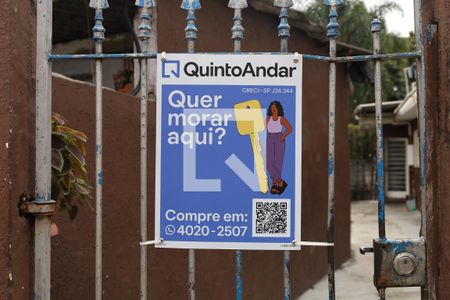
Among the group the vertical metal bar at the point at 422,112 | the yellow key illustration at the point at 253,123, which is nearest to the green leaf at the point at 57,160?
the yellow key illustration at the point at 253,123

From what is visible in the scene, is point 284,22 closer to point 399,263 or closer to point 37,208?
point 399,263

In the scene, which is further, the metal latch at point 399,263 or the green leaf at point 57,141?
the green leaf at point 57,141

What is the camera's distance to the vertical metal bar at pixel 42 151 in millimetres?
2309

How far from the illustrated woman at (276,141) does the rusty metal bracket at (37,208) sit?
3.10 feet

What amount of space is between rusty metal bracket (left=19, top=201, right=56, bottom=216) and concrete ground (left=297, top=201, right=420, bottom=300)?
513 cm

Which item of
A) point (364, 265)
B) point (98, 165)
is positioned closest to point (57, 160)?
point (98, 165)

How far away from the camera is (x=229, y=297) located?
17.1 ft

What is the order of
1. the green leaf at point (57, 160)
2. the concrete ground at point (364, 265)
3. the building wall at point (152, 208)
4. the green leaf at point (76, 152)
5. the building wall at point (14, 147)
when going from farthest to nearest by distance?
the concrete ground at point (364, 265)
the building wall at point (152, 208)
the green leaf at point (76, 152)
the green leaf at point (57, 160)
the building wall at point (14, 147)

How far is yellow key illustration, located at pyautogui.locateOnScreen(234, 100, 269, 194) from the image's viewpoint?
7.56ft

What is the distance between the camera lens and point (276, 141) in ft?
7.56

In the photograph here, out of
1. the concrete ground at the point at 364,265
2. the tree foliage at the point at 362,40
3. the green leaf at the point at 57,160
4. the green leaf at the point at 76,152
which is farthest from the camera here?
the tree foliage at the point at 362,40

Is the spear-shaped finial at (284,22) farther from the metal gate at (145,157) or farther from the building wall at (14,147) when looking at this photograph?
the building wall at (14,147)

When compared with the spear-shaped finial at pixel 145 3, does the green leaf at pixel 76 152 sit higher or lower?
lower

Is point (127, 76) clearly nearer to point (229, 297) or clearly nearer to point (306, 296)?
point (229, 297)
